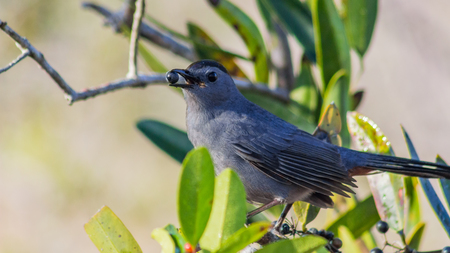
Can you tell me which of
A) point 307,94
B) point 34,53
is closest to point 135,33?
point 34,53

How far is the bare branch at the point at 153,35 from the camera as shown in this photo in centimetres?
351

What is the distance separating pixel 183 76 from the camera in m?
2.69

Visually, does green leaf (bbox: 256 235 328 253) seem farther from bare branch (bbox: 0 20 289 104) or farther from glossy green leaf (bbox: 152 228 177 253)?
bare branch (bbox: 0 20 289 104)

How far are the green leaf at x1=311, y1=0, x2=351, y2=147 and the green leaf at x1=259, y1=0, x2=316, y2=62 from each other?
12 cm

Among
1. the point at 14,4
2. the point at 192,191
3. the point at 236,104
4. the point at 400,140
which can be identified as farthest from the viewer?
the point at 14,4

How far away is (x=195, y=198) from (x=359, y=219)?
1447 mm

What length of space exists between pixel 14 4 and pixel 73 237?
337cm

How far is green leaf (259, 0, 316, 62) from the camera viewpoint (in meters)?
3.11

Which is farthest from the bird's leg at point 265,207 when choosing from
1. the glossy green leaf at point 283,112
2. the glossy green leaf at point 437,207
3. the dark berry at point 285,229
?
the glossy green leaf at point 437,207

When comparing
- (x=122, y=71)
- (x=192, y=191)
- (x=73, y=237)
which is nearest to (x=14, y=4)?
(x=122, y=71)

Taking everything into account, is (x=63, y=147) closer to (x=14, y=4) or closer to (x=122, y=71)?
(x=122, y=71)

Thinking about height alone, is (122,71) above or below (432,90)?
above

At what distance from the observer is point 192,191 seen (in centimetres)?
131

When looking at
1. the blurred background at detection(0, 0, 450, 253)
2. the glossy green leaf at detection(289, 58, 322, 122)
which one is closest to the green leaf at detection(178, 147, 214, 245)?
the glossy green leaf at detection(289, 58, 322, 122)
